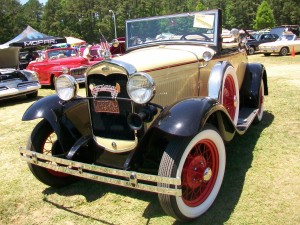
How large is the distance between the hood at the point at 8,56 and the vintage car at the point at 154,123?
706cm

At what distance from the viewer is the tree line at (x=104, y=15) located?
2015 inches

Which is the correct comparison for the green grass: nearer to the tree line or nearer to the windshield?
the windshield

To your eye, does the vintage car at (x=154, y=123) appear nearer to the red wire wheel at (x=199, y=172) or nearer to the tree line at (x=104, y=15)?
the red wire wheel at (x=199, y=172)

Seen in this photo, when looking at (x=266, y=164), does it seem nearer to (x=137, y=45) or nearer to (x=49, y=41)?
(x=137, y=45)

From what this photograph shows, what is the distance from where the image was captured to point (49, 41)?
19.6 meters

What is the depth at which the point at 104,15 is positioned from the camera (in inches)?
2515

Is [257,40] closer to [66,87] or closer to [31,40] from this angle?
[31,40]

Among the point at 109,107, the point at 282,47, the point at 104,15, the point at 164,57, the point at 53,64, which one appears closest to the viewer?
the point at 109,107

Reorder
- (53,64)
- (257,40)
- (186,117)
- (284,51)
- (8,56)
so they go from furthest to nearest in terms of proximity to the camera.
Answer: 1. (257,40)
2. (284,51)
3. (53,64)
4. (8,56)
5. (186,117)

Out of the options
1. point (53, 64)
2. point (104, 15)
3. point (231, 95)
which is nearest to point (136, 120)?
point (231, 95)

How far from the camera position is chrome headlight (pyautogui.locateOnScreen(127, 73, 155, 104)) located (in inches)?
105

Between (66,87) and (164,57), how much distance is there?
1.08 metres

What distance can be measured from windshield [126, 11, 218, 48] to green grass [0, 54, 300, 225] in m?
1.53

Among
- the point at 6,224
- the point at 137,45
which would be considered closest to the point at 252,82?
the point at 137,45
